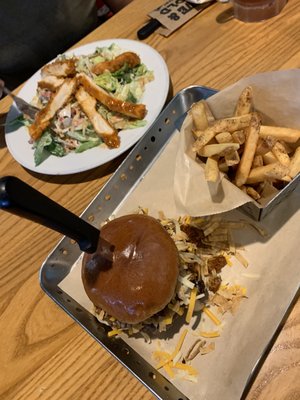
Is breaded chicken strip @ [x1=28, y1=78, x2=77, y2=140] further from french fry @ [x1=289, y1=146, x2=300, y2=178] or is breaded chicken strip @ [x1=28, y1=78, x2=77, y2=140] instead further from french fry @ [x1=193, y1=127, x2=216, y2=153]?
french fry @ [x1=289, y1=146, x2=300, y2=178]

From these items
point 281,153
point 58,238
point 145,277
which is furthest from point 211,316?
point 58,238

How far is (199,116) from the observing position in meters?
1.07

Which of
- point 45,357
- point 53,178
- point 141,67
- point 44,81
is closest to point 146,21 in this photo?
point 141,67

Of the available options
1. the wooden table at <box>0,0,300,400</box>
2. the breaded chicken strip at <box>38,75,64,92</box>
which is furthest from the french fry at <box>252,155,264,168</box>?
the breaded chicken strip at <box>38,75,64,92</box>

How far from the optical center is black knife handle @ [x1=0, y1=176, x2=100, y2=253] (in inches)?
25.4

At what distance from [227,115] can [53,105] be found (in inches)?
26.4

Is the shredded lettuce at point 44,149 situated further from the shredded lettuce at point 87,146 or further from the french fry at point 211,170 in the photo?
the french fry at point 211,170

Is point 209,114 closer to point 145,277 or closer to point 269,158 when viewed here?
point 269,158

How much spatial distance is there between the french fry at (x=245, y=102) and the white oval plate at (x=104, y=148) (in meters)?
0.37

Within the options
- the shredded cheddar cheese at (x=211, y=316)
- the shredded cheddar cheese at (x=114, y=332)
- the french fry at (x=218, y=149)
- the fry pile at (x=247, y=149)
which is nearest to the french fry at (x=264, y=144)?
the fry pile at (x=247, y=149)

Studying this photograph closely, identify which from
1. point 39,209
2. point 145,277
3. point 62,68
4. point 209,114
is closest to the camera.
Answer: point 39,209

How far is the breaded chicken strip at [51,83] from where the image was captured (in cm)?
159

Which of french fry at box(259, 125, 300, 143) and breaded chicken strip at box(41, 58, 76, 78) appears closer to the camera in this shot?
french fry at box(259, 125, 300, 143)

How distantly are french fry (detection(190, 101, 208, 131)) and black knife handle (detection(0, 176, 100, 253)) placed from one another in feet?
1.35
